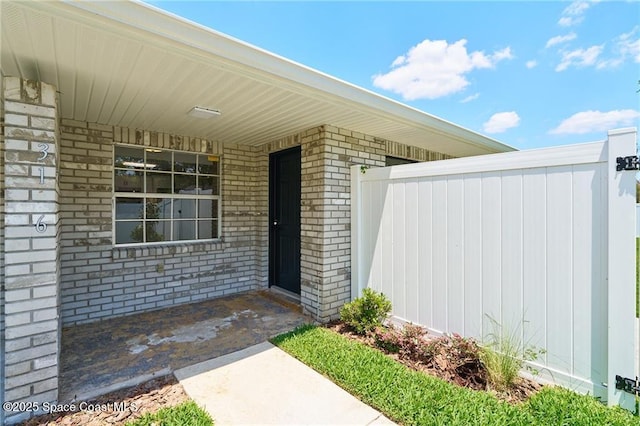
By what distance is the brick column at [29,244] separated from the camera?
85.4 inches

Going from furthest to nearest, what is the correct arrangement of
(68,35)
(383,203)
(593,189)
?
(383,203)
(593,189)
(68,35)

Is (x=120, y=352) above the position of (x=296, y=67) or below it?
below

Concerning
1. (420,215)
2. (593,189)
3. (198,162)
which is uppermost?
(198,162)

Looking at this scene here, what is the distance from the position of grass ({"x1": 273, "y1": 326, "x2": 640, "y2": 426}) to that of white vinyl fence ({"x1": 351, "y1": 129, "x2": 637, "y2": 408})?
353 millimetres

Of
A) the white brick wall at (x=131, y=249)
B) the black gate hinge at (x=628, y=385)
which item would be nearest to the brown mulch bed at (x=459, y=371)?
the black gate hinge at (x=628, y=385)

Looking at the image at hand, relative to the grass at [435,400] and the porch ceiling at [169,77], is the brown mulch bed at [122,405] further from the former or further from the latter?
the porch ceiling at [169,77]

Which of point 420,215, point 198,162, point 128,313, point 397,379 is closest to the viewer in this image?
point 397,379

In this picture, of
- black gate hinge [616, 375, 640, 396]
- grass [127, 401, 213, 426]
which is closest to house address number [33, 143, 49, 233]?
grass [127, 401, 213, 426]

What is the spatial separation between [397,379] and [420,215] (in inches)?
73.9

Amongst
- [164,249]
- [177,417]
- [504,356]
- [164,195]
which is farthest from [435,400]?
[164,195]

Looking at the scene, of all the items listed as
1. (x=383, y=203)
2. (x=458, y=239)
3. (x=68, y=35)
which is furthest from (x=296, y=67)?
(x=458, y=239)

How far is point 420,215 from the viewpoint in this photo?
3529 mm

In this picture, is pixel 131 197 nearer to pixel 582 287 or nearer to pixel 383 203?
pixel 383 203

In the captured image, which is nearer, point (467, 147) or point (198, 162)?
point (198, 162)
